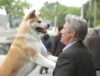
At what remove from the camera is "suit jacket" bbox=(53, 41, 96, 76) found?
3.20 meters

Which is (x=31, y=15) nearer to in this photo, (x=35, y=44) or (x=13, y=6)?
(x=35, y=44)

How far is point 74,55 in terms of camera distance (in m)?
3.29

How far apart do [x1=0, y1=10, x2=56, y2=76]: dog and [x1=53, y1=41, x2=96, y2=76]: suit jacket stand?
2.36 m

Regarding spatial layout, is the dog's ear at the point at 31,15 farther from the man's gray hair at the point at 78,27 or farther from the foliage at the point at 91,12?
the foliage at the point at 91,12

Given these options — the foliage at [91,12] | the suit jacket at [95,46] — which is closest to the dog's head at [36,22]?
the suit jacket at [95,46]

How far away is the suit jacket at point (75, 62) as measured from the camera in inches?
126

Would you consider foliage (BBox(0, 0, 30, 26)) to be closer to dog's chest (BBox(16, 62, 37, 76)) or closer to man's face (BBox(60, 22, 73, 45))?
dog's chest (BBox(16, 62, 37, 76))

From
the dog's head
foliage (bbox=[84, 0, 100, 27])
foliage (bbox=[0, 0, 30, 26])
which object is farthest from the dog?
foliage (bbox=[84, 0, 100, 27])

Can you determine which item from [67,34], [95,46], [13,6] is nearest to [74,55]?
[67,34]

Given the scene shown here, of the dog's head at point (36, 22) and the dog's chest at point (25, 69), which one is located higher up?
the dog's head at point (36, 22)

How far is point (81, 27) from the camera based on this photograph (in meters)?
3.37

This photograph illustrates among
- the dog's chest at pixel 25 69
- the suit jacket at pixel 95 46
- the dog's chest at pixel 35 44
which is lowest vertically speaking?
the dog's chest at pixel 25 69

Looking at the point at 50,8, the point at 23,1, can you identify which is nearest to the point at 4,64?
the point at 23,1

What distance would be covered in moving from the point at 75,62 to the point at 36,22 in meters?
2.93
